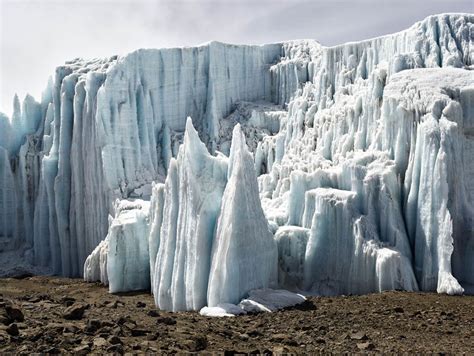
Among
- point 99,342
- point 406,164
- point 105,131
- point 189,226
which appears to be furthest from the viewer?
point 105,131

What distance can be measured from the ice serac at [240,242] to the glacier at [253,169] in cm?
6

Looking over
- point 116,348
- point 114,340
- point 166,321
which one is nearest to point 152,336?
point 114,340

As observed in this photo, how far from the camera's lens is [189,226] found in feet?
75.5

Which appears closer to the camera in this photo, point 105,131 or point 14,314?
point 14,314

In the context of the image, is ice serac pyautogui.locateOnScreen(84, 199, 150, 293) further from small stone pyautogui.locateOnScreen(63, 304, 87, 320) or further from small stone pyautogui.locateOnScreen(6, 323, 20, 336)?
small stone pyautogui.locateOnScreen(6, 323, 20, 336)

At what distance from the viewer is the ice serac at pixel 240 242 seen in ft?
70.3

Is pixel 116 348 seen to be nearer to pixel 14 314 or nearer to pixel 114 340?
pixel 114 340

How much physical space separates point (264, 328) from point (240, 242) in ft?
14.7

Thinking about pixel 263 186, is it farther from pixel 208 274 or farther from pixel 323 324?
pixel 323 324

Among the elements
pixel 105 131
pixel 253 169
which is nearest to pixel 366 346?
pixel 253 169

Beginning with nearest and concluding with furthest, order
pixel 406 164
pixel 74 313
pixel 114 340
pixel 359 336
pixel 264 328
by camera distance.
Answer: pixel 114 340, pixel 359 336, pixel 74 313, pixel 264 328, pixel 406 164

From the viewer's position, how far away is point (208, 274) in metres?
22.4

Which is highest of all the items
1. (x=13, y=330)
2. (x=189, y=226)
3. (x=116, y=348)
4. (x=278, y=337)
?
(x=189, y=226)

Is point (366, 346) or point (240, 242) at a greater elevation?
point (240, 242)
